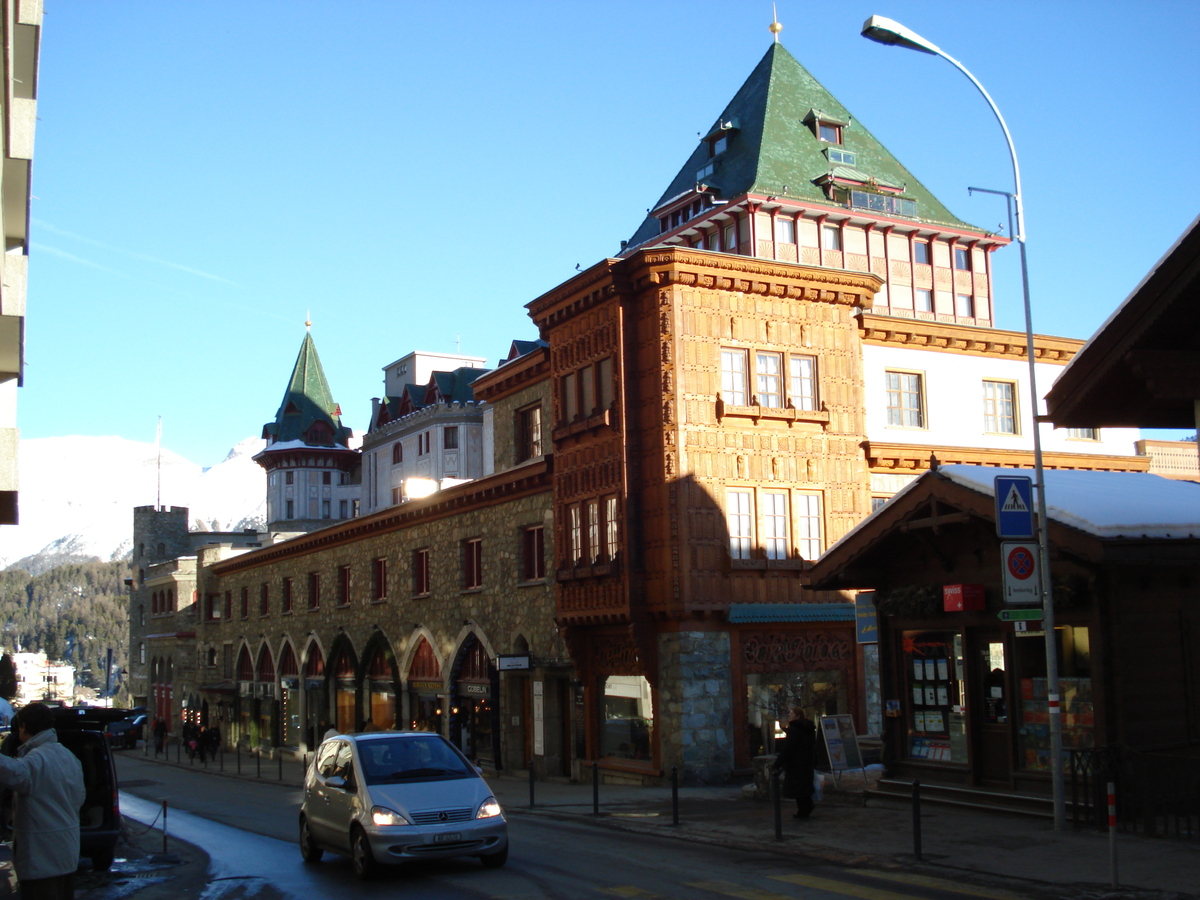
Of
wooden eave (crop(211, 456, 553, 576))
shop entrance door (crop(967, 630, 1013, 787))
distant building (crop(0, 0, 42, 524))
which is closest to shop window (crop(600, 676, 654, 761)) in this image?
wooden eave (crop(211, 456, 553, 576))

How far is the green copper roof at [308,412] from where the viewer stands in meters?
87.6

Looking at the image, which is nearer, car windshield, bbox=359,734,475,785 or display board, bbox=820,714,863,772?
car windshield, bbox=359,734,475,785

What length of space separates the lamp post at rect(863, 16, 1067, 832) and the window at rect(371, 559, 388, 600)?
26397 mm

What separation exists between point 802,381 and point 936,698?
395 inches

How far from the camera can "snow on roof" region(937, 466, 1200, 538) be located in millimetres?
14852

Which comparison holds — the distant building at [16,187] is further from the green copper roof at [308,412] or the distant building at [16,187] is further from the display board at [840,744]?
the green copper roof at [308,412]

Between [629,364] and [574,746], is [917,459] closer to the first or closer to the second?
[629,364]

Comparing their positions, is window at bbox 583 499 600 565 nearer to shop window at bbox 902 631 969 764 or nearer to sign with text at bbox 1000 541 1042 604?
shop window at bbox 902 631 969 764

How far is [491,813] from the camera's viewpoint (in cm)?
1359

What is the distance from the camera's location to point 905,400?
28.6 m

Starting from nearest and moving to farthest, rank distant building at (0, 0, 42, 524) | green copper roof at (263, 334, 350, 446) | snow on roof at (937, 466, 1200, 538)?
distant building at (0, 0, 42, 524)
snow on roof at (937, 466, 1200, 538)
green copper roof at (263, 334, 350, 446)

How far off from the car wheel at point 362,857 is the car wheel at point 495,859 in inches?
47.6

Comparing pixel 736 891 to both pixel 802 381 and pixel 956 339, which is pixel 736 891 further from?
pixel 956 339

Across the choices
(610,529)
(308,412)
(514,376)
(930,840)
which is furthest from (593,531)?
(308,412)
